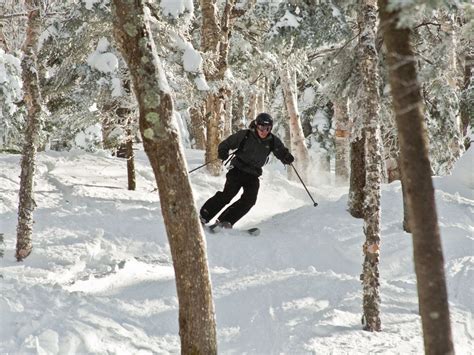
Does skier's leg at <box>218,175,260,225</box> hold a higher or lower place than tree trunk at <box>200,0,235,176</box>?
lower

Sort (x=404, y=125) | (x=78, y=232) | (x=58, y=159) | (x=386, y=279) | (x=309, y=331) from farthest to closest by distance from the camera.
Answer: (x=58, y=159) → (x=78, y=232) → (x=386, y=279) → (x=309, y=331) → (x=404, y=125)

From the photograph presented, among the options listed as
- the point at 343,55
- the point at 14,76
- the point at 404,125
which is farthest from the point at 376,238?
the point at 14,76

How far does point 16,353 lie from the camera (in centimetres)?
509

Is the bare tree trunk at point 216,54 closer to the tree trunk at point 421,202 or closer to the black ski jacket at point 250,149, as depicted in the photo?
the black ski jacket at point 250,149

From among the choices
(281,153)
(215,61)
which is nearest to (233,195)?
(281,153)

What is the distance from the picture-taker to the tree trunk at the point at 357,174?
1062 centimetres

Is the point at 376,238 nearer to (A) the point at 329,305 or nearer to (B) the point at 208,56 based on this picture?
(A) the point at 329,305

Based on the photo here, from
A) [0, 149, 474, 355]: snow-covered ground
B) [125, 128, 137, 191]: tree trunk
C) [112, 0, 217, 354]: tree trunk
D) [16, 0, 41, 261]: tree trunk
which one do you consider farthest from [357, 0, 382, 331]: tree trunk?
[125, 128, 137, 191]: tree trunk

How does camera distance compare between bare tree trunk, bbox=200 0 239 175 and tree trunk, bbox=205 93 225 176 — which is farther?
tree trunk, bbox=205 93 225 176

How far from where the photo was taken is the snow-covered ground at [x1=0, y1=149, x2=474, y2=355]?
6.06 m

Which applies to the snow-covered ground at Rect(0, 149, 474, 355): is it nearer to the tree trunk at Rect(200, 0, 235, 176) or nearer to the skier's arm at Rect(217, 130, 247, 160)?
the skier's arm at Rect(217, 130, 247, 160)

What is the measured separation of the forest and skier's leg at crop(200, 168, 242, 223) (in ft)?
1.68

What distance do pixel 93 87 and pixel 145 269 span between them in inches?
226

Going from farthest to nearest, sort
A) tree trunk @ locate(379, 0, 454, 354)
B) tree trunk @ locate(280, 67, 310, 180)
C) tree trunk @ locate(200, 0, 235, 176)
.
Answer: tree trunk @ locate(280, 67, 310, 180), tree trunk @ locate(200, 0, 235, 176), tree trunk @ locate(379, 0, 454, 354)
